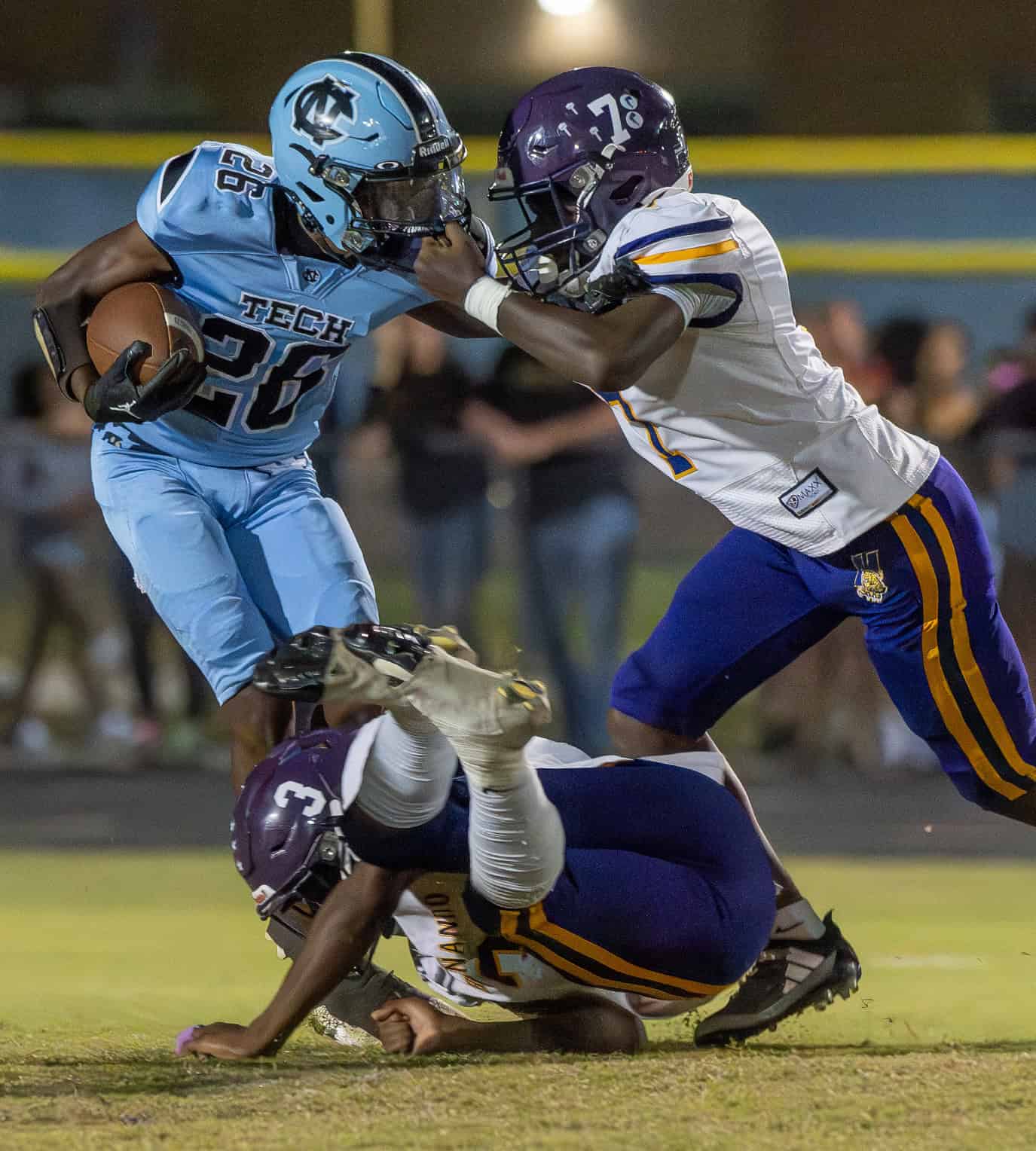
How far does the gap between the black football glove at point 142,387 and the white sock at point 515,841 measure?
1.17 metres

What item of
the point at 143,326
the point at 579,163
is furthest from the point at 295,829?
the point at 579,163

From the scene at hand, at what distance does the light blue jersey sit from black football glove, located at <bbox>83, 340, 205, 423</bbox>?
0.85 feet

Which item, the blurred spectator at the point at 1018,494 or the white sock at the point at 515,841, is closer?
the white sock at the point at 515,841

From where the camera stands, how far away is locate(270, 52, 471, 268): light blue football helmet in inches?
139

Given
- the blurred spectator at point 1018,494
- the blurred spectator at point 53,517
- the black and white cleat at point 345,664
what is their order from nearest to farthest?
1. the black and white cleat at point 345,664
2. the blurred spectator at point 1018,494
3. the blurred spectator at point 53,517

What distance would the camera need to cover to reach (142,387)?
11.2 ft

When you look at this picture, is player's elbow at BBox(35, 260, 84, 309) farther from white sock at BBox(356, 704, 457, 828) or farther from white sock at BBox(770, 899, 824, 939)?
white sock at BBox(770, 899, 824, 939)

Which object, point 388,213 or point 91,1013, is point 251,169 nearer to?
point 388,213

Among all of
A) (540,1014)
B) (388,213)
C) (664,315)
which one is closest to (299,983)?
(540,1014)

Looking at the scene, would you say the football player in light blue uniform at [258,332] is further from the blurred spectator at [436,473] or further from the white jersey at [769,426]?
the blurred spectator at [436,473]

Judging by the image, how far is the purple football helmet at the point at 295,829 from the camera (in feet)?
9.23

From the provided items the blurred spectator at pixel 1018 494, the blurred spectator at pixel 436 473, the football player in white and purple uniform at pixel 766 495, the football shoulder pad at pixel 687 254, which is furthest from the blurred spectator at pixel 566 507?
the football shoulder pad at pixel 687 254

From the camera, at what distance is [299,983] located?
279 cm

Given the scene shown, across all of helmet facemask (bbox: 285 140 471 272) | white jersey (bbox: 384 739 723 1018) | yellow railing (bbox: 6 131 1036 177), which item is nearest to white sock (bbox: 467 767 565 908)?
white jersey (bbox: 384 739 723 1018)
